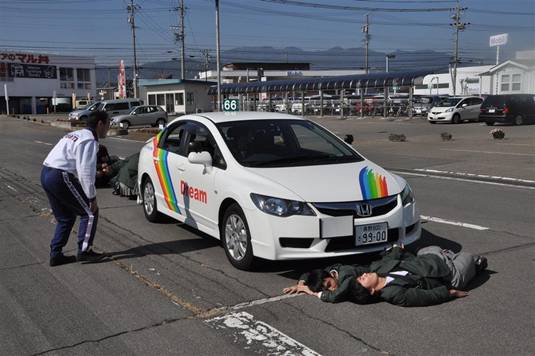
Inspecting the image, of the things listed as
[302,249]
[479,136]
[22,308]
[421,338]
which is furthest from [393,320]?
[479,136]

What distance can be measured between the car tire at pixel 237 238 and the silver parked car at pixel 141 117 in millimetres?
32853

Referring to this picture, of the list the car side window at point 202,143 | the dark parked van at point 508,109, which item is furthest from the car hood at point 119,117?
the car side window at point 202,143

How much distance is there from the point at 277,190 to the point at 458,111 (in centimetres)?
3222

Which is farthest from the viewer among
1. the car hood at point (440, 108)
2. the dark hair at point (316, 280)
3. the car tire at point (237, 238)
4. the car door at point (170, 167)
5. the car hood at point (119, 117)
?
the car hood at point (119, 117)

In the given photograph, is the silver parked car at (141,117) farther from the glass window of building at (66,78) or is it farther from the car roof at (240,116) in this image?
the glass window of building at (66,78)

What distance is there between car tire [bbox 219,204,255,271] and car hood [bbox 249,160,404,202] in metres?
0.47

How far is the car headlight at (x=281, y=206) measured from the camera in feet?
17.0

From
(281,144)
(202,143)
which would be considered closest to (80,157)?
(202,143)

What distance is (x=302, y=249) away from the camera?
5215 mm

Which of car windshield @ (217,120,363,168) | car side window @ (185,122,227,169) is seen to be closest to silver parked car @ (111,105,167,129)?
car side window @ (185,122,227,169)

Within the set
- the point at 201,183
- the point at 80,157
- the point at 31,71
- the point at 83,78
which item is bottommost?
the point at 201,183

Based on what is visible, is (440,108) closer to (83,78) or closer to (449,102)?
(449,102)

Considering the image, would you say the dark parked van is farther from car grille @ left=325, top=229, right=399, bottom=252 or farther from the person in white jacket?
the person in white jacket

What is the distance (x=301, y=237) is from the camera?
16.9 feet
